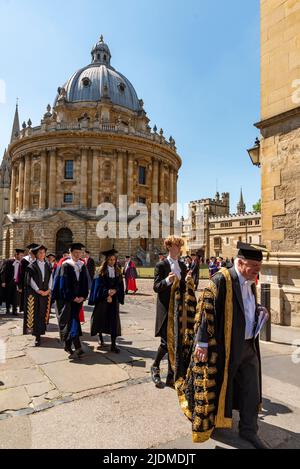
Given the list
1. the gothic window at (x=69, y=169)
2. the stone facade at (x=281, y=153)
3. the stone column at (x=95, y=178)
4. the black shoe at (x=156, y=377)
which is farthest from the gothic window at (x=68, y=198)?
the black shoe at (x=156, y=377)

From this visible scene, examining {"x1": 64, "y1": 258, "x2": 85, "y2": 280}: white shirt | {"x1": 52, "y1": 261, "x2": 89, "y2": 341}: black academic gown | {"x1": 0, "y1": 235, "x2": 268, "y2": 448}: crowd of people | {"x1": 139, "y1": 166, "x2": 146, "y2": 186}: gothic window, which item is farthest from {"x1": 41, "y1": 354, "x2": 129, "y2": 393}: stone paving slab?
{"x1": 139, "y1": 166, "x2": 146, "y2": 186}: gothic window

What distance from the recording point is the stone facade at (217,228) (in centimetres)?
5872

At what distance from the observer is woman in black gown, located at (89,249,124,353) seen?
6.17m

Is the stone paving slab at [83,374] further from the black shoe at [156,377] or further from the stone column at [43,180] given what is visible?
the stone column at [43,180]

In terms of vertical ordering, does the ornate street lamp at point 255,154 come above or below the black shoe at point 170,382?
above

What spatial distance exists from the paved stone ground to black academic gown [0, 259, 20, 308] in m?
4.58

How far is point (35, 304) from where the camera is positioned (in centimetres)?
703

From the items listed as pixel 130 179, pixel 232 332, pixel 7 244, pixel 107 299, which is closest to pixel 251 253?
pixel 232 332

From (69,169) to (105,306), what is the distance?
37.8 meters

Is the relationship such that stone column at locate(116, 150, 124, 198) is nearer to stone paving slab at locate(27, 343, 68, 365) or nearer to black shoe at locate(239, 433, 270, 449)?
stone paving slab at locate(27, 343, 68, 365)

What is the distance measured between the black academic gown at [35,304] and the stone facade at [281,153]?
561 cm

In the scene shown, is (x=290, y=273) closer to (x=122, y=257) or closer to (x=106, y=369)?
(x=106, y=369)
